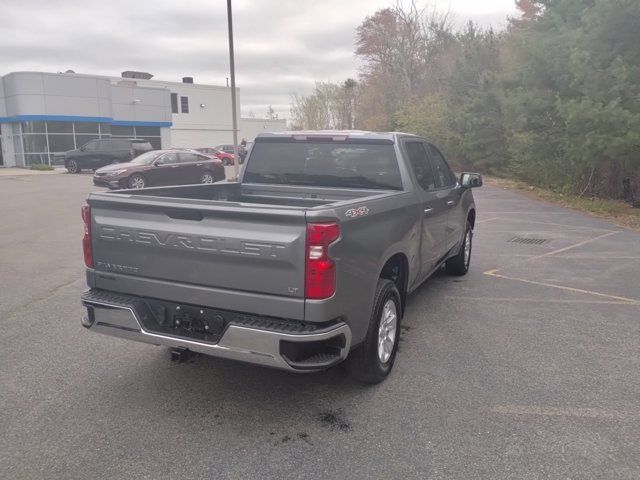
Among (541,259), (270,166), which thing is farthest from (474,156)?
(270,166)

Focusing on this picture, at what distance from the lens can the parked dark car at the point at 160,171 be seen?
1919 centimetres

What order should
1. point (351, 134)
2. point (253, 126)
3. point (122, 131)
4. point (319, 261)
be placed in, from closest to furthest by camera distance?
point (319, 261), point (351, 134), point (122, 131), point (253, 126)

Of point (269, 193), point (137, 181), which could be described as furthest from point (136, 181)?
point (269, 193)

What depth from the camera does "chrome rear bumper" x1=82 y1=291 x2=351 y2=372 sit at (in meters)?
3.21

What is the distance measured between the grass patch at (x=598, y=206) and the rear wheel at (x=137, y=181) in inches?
545

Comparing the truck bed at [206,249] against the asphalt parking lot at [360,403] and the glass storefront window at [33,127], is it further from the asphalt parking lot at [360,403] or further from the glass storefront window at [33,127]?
the glass storefront window at [33,127]

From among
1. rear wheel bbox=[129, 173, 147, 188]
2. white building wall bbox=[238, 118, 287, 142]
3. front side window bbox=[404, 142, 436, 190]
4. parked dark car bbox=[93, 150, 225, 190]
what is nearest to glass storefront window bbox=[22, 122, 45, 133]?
parked dark car bbox=[93, 150, 225, 190]

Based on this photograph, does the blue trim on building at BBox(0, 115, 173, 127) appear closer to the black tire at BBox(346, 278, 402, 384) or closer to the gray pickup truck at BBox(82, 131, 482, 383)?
the gray pickup truck at BBox(82, 131, 482, 383)

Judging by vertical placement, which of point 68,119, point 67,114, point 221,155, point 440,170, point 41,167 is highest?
point 67,114

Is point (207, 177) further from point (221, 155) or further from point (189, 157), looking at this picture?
point (221, 155)

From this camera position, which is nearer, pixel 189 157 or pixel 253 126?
pixel 189 157

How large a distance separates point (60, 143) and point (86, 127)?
7.12 feet

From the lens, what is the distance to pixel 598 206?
588 inches

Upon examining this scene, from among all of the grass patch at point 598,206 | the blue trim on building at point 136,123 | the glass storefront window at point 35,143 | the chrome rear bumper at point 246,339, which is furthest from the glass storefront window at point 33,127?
the chrome rear bumper at point 246,339
